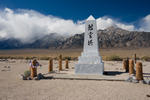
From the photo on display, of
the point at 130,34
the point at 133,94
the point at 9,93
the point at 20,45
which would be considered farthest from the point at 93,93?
the point at 20,45

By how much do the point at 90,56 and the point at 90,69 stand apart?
1.04 meters

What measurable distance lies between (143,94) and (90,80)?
3927 millimetres

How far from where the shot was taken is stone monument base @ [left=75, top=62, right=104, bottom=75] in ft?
40.0

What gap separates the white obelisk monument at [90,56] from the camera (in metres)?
12.3

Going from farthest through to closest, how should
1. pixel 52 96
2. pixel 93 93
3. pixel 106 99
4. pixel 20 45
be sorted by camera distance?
1. pixel 20 45
2. pixel 93 93
3. pixel 52 96
4. pixel 106 99

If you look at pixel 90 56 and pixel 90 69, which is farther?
pixel 90 56

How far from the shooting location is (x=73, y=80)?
419 inches

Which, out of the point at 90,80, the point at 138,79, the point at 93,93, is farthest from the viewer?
the point at 90,80

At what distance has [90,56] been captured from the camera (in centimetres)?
1277

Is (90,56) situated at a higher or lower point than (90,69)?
higher

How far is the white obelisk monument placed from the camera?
484 inches

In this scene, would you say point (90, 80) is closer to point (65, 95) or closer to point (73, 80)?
point (73, 80)

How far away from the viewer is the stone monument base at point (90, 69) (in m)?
12.2

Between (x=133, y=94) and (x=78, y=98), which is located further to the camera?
(x=133, y=94)
